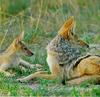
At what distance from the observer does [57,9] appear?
16.8 m

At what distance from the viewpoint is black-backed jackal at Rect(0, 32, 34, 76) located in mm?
12672

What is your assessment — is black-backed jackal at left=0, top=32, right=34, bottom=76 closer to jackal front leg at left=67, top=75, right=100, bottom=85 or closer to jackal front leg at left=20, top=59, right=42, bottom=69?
jackal front leg at left=20, top=59, right=42, bottom=69

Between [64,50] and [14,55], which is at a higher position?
[64,50]

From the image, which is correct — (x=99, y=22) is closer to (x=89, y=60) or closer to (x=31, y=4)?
(x=31, y=4)

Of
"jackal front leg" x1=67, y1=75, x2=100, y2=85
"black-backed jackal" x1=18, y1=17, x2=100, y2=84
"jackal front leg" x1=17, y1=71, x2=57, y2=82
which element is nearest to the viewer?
"jackal front leg" x1=67, y1=75, x2=100, y2=85

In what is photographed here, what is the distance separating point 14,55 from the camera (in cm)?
1288

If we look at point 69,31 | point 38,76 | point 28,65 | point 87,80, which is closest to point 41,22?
point 28,65

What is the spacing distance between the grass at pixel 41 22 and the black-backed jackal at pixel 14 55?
0.25 m

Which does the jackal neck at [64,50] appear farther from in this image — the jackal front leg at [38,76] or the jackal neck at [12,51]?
the jackal neck at [12,51]

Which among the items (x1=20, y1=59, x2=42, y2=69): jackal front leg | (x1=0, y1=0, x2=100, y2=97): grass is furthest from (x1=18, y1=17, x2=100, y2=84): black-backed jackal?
(x1=20, y1=59, x2=42, y2=69): jackal front leg

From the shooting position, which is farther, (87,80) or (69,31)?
(69,31)

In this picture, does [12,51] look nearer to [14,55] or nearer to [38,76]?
[14,55]

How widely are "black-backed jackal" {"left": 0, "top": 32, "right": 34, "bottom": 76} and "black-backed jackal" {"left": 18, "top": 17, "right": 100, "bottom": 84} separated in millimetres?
1451

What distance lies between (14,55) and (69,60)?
83.5 inches
